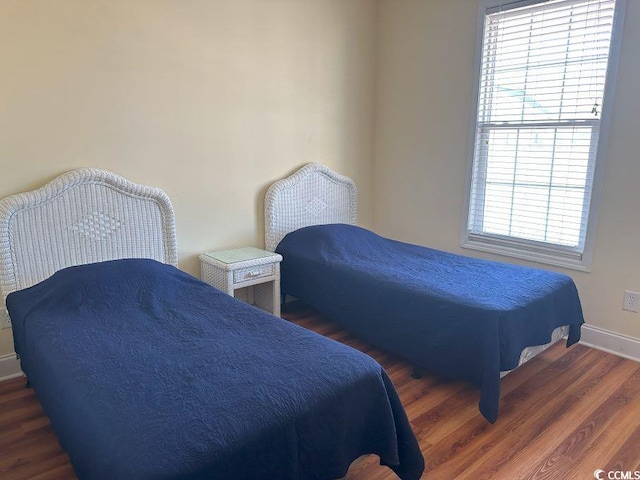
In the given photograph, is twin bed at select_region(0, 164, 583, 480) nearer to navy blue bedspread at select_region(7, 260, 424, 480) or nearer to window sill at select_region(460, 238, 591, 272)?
navy blue bedspread at select_region(7, 260, 424, 480)

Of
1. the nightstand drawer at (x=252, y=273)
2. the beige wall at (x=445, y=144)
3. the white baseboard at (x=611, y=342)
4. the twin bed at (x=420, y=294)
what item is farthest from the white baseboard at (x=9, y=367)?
the white baseboard at (x=611, y=342)

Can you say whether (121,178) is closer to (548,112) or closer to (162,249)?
(162,249)

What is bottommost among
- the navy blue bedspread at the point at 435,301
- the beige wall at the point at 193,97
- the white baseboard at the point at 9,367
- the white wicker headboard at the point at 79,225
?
the white baseboard at the point at 9,367

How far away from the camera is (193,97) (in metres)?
2.94

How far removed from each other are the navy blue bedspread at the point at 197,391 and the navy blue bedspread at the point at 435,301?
0.72 meters

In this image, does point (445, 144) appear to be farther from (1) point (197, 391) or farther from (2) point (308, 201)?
(1) point (197, 391)

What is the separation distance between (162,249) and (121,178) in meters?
0.51

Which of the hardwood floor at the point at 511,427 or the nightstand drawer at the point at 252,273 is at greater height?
the nightstand drawer at the point at 252,273

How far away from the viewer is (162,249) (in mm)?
2893

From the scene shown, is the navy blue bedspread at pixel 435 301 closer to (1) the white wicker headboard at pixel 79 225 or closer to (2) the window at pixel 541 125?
(2) the window at pixel 541 125

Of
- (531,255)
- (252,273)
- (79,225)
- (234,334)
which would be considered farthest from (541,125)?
(79,225)

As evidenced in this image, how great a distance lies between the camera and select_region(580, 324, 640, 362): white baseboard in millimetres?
2795

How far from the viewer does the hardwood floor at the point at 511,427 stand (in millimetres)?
1855

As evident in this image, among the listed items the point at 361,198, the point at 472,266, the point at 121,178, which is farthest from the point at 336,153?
the point at 121,178
